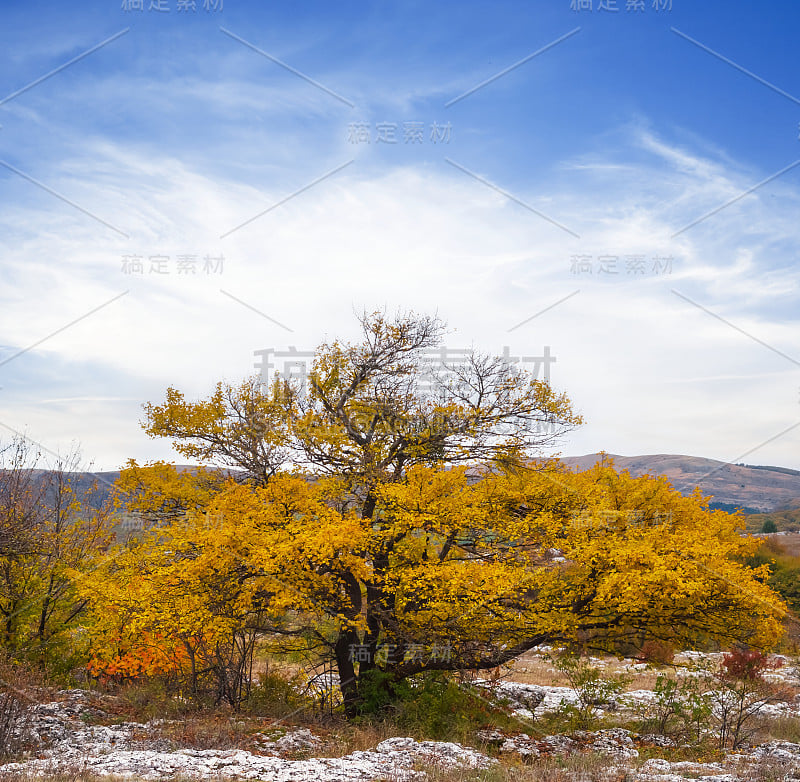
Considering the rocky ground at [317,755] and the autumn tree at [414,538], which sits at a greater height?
the autumn tree at [414,538]

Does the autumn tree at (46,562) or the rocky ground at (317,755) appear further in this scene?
the autumn tree at (46,562)

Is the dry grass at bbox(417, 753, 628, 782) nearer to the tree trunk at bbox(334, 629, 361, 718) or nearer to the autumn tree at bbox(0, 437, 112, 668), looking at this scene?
the tree trunk at bbox(334, 629, 361, 718)

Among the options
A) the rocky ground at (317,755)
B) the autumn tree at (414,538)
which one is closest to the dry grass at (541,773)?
the rocky ground at (317,755)

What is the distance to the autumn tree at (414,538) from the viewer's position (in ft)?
40.7

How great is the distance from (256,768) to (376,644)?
6435mm

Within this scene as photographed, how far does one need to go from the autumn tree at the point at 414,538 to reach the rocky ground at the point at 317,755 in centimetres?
187

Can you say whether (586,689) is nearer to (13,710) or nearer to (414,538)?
(414,538)

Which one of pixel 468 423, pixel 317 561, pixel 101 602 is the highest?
pixel 468 423

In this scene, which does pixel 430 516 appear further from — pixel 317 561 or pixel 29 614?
pixel 29 614

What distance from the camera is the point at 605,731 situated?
1323cm

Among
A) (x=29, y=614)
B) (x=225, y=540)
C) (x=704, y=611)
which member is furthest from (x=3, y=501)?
(x=704, y=611)

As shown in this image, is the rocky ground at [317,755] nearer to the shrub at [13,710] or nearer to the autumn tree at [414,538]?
the shrub at [13,710]

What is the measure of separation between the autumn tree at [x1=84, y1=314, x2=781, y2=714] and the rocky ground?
73.6 inches

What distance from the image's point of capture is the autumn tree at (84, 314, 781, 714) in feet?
40.7
